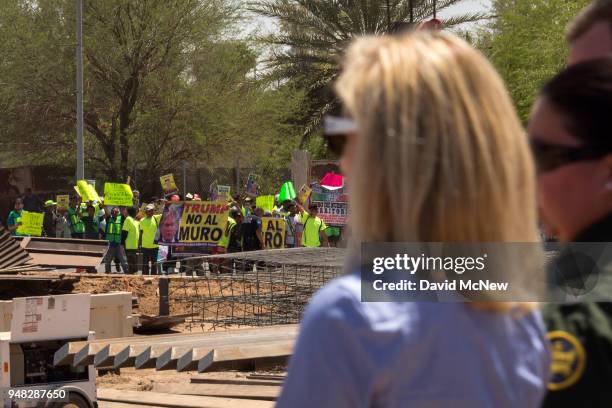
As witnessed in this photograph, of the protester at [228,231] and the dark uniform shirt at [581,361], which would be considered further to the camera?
the protester at [228,231]

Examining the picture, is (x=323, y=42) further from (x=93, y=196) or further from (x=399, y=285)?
(x=399, y=285)

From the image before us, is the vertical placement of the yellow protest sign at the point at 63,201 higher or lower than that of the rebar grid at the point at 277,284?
higher

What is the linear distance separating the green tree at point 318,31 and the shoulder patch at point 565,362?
102 feet

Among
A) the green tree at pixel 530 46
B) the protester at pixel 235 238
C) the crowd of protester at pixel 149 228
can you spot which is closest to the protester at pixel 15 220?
the crowd of protester at pixel 149 228

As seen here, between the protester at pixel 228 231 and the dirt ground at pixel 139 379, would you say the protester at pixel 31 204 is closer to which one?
the protester at pixel 228 231

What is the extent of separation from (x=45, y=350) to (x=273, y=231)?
46.9 ft

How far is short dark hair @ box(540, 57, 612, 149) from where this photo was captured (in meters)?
2.10

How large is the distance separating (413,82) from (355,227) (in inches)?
10.1

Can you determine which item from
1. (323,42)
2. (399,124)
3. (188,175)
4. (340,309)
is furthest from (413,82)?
(188,175)

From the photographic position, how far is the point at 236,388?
34.0 feet

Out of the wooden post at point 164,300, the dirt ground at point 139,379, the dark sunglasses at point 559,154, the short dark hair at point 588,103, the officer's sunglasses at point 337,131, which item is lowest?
the dirt ground at point 139,379

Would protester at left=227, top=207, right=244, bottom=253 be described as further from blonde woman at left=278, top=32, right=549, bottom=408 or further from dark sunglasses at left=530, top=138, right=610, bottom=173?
blonde woman at left=278, top=32, right=549, bottom=408

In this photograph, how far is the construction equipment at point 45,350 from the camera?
9828mm

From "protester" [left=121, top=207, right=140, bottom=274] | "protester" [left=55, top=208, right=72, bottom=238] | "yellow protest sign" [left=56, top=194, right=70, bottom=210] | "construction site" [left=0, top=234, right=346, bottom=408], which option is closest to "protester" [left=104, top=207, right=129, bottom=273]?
"protester" [left=121, top=207, right=140, bottom=274]
